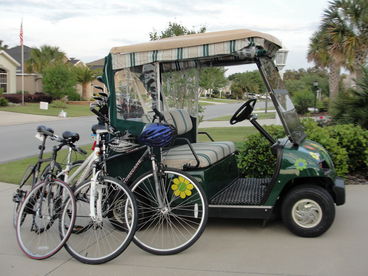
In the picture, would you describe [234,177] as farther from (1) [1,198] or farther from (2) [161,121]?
(1) [1,198]

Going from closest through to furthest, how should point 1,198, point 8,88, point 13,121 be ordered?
point 1,198
point 13,121
point 8,88

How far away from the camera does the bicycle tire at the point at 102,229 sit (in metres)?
4.04

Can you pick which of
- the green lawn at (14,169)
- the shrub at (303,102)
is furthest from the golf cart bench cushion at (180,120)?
the shrub at (303,102)

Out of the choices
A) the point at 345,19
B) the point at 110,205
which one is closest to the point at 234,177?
the point at 110,205

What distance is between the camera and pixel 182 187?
4.51 metres

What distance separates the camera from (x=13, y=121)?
2348 centimetres

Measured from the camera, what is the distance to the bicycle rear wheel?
420 centimetres

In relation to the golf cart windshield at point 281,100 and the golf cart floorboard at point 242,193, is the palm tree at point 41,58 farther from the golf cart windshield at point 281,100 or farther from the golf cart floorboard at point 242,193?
the golf cart windshield at point 281,100

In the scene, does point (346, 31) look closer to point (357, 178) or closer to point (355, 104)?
point (355, 104)

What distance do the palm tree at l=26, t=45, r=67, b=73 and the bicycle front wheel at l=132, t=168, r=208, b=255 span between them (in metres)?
45.5

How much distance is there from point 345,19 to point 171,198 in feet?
53.9

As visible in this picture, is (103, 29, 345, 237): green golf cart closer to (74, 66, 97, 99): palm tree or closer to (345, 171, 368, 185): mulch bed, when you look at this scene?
(345, 171, 368, 185): mulch bed

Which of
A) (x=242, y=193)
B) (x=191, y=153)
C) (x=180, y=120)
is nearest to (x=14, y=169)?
(x=180, y=120)

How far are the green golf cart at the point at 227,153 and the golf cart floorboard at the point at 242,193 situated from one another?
0.01 m
